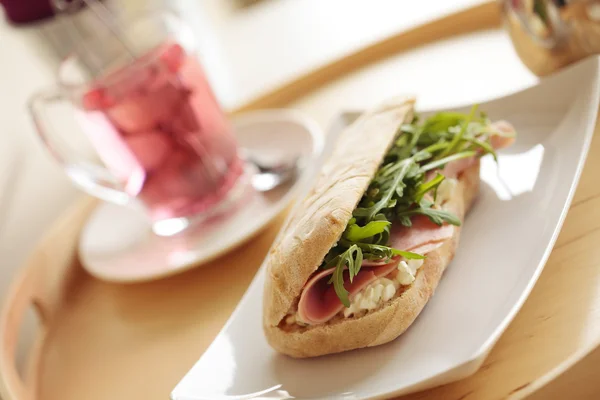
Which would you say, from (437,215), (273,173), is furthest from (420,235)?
(273,173)

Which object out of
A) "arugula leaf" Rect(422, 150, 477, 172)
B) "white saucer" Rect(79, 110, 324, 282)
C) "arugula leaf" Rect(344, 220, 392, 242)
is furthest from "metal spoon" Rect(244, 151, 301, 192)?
"arugula leaf" Rect(344, 220, 392, 242)

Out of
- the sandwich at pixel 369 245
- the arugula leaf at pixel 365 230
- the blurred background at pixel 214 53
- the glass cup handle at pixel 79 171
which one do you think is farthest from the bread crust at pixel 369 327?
the blurred background at pixel 214 53

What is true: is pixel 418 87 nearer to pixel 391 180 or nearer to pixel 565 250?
pixel 391 180

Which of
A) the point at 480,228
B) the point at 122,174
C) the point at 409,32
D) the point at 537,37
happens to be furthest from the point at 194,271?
the point at 409,32

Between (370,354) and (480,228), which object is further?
(480,228)

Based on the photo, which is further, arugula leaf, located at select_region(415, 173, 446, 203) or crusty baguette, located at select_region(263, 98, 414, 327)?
arugula leaf, located at select_region(415, 173, 446, 203)

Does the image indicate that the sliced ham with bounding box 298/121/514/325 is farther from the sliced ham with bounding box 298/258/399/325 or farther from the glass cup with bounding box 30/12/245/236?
the glass cup with bounding box 30/12/245/236

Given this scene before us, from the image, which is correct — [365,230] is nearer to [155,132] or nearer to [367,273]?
[367,273]
